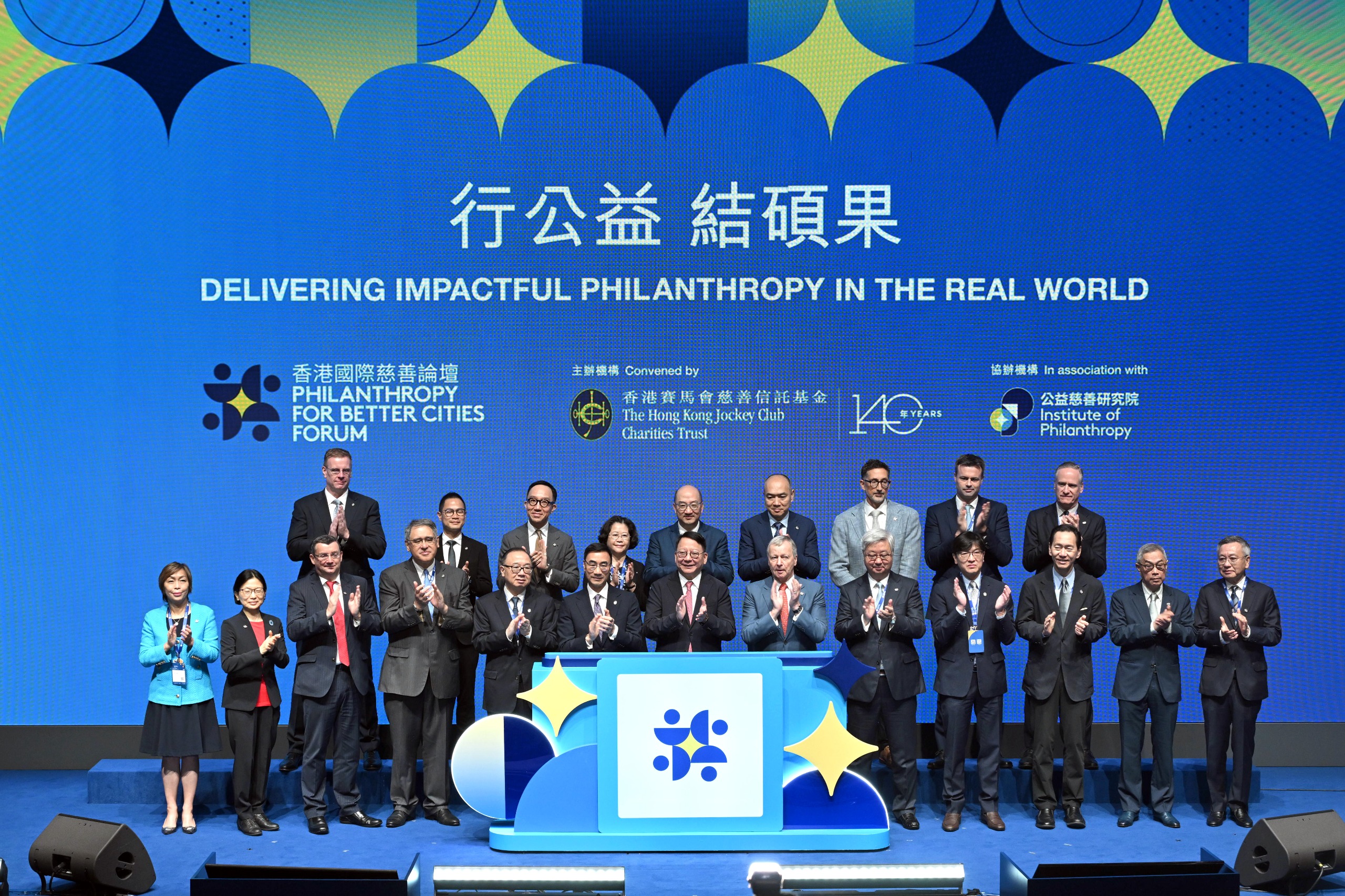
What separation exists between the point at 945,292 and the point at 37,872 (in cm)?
575

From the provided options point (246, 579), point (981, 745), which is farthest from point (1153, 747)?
point (246, 579)

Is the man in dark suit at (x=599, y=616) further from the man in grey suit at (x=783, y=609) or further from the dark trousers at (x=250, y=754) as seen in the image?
the dark trousers at (x=250, y=754)

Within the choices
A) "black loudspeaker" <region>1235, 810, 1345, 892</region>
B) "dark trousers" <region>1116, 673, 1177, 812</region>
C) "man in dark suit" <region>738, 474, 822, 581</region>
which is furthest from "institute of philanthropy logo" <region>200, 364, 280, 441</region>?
"black loudspeaker" <region>1235, 810, 1345, 892</region>

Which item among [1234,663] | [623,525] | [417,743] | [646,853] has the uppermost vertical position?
[623,525]

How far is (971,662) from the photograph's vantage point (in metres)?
6.83

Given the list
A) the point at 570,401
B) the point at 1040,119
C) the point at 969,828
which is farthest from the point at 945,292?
the point at 969,828

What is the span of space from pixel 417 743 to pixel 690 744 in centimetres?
159

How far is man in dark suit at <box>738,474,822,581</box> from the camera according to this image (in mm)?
7211

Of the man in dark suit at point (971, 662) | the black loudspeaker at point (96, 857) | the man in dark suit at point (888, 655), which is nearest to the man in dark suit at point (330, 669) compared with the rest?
the black loudspeaker at point (96, 857)

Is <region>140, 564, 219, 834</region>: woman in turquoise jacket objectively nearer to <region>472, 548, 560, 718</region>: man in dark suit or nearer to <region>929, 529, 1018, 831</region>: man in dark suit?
<region>472, 548, 560, 718</region>: man in dark suit

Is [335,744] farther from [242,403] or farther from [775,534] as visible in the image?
[775,534]

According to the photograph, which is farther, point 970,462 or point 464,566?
point 464,566

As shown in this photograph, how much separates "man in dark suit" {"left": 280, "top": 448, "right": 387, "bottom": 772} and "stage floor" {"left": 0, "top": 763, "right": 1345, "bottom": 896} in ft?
1.40

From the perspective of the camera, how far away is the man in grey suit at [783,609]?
6.69 metres
